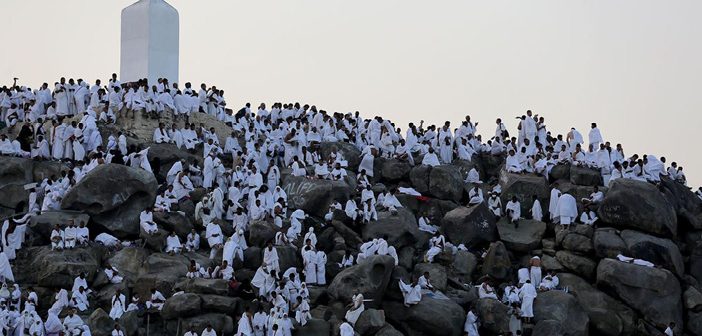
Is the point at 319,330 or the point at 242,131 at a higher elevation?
the point at 242,131

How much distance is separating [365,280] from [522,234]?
7.51 m

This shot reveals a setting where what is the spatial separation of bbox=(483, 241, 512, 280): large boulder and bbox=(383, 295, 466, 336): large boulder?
10.6 feet

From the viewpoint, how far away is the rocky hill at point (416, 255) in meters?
30.3

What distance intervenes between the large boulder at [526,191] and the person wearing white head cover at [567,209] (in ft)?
6.24

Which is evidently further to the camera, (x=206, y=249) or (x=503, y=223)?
(x=503, y=223)

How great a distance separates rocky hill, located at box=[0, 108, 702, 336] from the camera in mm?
30281

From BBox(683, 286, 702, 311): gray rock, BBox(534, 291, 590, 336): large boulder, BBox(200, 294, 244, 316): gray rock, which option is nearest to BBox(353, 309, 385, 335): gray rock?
BBox(200, 294, 244, 316): gray rock

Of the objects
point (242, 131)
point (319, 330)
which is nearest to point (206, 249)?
point (319, 330)

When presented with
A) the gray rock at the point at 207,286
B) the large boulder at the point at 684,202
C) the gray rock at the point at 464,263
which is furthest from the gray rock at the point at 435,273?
the large boulder at the point at 684,202

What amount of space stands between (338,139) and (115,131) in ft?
25.6

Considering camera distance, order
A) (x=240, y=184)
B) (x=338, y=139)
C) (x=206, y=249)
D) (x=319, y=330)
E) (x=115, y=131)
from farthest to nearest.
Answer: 1. (x=338, y=139)
2. (x=115, y=131)
3. (x=240, y=184)
4. (x=206, y=249)
5. (x=319, y=330)

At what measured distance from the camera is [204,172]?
36.1 meters

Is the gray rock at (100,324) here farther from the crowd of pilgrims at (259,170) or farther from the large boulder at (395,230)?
the large boulder at (395,230)

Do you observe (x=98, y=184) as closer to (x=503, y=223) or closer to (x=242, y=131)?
(x=242, y=131)
